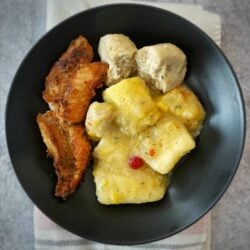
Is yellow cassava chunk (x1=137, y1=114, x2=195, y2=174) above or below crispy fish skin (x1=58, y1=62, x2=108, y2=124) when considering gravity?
below

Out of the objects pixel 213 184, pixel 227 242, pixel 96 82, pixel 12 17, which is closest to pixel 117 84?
pixel 96 82

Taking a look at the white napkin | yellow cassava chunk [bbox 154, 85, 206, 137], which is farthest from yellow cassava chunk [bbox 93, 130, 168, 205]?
the white napkin

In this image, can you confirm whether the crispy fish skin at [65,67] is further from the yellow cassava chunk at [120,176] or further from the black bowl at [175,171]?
the yellow cassava chunk at [120,176]

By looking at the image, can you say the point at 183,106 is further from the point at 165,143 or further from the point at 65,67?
the point at 65,67

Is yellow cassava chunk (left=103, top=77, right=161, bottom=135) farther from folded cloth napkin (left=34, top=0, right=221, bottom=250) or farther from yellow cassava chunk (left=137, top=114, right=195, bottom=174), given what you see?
folded cloth napkin (left=34, top=0, right=221, bottom=250)

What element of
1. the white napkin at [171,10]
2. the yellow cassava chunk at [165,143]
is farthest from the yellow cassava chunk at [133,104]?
the white napkin at [171,10]

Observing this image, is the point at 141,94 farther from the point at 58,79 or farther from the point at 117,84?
the point at 58,79

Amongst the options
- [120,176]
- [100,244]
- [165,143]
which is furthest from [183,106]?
[100,244]
